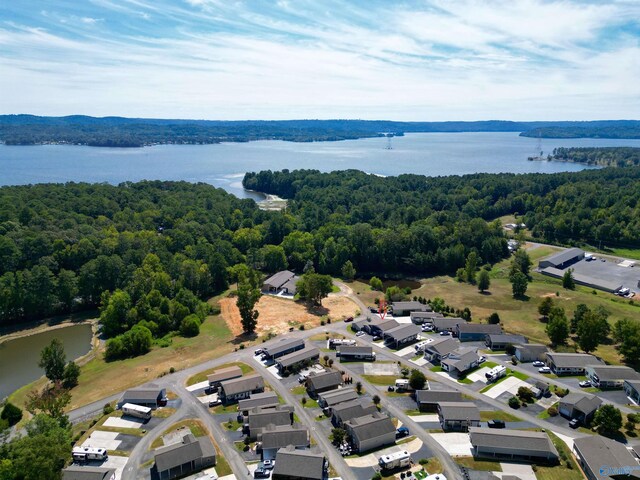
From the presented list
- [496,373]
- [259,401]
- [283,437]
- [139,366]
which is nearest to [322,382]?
[259,401]

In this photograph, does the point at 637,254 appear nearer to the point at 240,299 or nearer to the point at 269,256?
the point at 269,256

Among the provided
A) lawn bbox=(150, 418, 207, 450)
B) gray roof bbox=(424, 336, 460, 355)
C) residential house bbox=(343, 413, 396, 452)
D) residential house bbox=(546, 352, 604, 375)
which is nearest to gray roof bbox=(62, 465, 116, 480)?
lawn bbox=(150, 418, 207, 450)

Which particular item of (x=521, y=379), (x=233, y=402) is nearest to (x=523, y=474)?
(x=521, y=379)

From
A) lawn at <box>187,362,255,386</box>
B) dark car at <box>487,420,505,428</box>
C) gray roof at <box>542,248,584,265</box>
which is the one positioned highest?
gray roof at <box>542,248,584,265</box>

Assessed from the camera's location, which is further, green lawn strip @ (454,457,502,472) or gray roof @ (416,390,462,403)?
gray roof @ (416,390,462,403)

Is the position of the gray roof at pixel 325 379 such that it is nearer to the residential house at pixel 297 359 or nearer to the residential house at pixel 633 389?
the residential house at pixel 297 359

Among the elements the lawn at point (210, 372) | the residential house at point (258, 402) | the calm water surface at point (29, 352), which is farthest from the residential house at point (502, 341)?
the calm water surface at point (29, 352)

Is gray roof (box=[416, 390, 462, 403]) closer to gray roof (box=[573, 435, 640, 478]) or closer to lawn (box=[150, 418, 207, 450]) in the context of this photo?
gray roof (box=[573, 435, 640, 478])
